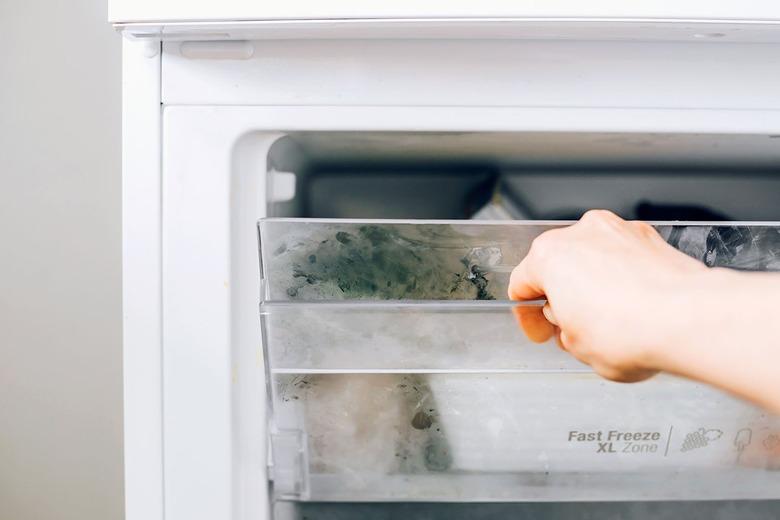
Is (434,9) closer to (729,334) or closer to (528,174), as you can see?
(729,334)

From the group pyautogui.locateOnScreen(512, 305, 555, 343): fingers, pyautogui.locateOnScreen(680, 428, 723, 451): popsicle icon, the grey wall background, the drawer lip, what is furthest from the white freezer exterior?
the grey wall background

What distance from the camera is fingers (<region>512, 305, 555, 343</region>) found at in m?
0.56

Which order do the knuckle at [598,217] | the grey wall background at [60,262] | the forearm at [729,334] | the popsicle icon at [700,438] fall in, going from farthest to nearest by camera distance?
the grey wall background at [60,262]
the popsicle icon at [700,438]
the knuckle at [598,217]
the forearm at [729,334]

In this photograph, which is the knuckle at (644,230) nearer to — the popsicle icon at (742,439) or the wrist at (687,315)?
the wrist at (687,315)

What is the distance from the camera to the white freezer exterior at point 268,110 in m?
0.55

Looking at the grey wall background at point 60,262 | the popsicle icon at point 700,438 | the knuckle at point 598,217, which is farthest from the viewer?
the grey wall background at point 60,262

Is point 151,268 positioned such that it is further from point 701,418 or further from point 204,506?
point 701,418

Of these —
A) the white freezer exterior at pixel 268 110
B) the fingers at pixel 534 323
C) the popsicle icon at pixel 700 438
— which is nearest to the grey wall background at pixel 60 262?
the white freezer exterior at pixel 268 110

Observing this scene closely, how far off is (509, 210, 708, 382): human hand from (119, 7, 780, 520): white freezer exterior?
126 millimetres

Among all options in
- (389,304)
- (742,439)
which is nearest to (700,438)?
(742,439)

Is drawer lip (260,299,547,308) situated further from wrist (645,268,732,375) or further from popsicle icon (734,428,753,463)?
popsicle icon (734,428,753,463)

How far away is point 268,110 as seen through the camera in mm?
557

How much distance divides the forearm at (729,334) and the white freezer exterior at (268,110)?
21 cm

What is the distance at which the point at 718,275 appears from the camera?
0.41 m
